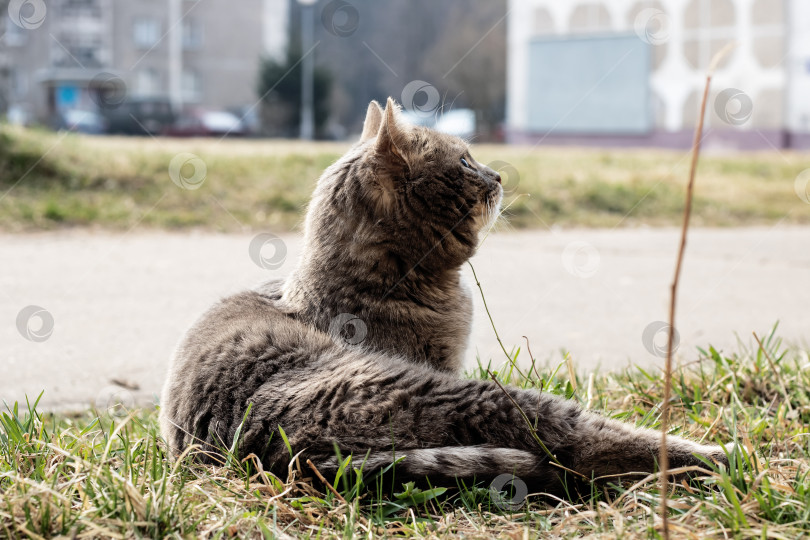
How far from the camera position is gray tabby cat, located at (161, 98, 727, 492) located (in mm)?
2029

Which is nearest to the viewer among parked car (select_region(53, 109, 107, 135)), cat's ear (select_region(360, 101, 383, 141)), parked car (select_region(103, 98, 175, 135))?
cat's ear (select_region(360, 101, 383, 141))

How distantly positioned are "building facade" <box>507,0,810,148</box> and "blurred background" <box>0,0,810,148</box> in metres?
0.04

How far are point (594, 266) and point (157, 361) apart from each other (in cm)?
Answer: 370

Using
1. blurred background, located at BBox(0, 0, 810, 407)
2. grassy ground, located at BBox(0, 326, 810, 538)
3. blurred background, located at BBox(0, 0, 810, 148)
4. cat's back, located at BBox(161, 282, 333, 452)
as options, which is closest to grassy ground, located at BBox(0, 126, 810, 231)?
blurred background, located at BBox(0, 0, 810, 407)

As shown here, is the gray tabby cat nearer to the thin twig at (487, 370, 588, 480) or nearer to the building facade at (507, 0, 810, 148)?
the thin twig at (487, 370, 588, 480)

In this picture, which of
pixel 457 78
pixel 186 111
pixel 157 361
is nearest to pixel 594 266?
pixel 157 361

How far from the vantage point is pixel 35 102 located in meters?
36.2

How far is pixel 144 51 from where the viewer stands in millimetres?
35125

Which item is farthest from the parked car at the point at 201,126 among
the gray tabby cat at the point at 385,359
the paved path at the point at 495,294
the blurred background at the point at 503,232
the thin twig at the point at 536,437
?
the thin twig at the point at 536,437

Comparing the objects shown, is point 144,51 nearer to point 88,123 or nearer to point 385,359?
point 88,123

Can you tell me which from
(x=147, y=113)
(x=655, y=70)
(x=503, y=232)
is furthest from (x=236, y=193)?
(x=147, y=113)

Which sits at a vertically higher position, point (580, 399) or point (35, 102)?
point (35, 102)

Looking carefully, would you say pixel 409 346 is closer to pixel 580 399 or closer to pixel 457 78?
pixel 580 399

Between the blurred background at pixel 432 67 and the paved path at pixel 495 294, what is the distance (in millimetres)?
1622
